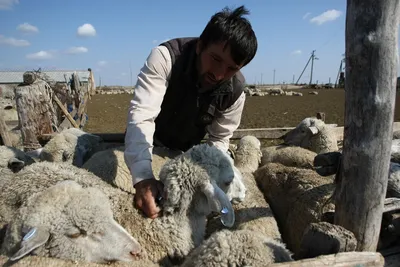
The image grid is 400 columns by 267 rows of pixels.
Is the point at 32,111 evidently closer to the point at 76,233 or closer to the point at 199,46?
the point at 199,46

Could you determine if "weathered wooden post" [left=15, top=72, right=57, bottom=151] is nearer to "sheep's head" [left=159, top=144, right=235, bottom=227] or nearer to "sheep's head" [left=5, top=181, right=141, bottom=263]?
"sheep's head" [left=5, top=181, right=141, bottom=263]

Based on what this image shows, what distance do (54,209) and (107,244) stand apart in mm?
424

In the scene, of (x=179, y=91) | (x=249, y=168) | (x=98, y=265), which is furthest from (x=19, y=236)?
(x=249, y=168)

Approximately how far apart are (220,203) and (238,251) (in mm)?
492

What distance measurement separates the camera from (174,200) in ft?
8.43

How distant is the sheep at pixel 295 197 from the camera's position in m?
3.16

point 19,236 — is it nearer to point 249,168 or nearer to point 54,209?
point 54,209

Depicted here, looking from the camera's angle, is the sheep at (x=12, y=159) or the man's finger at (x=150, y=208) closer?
the man's finger at (x=150, y=208)

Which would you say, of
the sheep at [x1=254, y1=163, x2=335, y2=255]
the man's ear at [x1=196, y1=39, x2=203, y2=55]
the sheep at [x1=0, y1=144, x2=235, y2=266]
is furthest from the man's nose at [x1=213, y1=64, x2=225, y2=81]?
the sheep at [x1=254, y1=163, x2=335, y2=255]

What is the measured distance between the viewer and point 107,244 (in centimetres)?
222

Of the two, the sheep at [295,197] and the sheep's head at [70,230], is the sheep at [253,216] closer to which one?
the sheep at [295,197]

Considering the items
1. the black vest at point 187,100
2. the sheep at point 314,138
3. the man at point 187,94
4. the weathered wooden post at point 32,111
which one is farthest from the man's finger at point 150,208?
the sheep at point 314,138

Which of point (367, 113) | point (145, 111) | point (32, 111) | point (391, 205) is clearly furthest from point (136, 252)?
point (32, 111)

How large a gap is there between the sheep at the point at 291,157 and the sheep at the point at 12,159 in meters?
3.57
